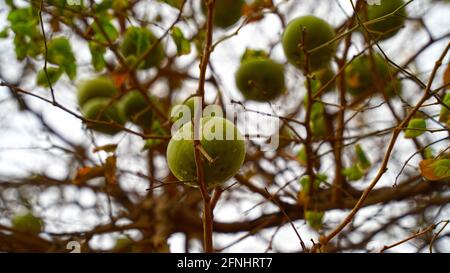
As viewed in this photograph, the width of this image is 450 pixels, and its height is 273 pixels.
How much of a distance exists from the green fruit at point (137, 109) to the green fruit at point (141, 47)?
0.63 ft

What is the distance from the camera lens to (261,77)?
2590mm

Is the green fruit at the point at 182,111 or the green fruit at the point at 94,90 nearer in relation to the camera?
the green fruit at the point at 182,111

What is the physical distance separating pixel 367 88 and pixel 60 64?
5.31 feet

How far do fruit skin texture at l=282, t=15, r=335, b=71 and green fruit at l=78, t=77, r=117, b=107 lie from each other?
47.1 inches

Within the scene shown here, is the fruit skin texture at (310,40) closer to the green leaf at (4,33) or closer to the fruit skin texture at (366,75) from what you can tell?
the fruit skin texture at (366,75)

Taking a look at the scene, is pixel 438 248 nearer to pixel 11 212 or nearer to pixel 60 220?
pixel 60 220

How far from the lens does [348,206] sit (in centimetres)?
283

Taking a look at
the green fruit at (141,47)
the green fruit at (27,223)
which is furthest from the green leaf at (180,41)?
the green fruit at (27,223)

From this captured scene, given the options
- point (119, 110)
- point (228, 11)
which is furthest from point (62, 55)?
point (228, 11)

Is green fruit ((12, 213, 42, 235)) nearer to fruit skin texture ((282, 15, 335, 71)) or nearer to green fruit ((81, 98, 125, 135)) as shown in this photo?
green fruit ((81, 98, 125, 135))

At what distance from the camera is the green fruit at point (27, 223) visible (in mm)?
3176

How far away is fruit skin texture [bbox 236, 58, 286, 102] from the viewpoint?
2588 mm

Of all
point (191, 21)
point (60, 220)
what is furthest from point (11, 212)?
point (191, 21)
